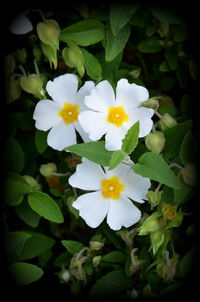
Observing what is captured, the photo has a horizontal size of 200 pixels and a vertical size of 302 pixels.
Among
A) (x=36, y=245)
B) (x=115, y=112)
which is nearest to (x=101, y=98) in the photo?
(x=115, y=112)

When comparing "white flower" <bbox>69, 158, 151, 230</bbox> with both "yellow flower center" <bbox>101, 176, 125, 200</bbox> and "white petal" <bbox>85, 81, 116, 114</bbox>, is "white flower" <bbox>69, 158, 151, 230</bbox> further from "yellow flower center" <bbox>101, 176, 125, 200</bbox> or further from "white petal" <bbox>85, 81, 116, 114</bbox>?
"white petal" <bbox>85, 81, 116, 114</bbox>

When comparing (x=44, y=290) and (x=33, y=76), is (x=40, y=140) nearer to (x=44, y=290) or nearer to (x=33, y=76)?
(x=33, y=76)

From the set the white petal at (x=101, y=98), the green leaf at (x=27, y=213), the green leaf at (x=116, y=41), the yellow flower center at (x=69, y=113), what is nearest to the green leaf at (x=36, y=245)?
the green leaf at (x=27, y=213)

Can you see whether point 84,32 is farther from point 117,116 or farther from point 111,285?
point 111,285

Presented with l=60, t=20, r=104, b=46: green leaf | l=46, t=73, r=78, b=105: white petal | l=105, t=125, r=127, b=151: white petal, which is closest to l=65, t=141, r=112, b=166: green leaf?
l=105, t=125, r=127, b=151: white petal

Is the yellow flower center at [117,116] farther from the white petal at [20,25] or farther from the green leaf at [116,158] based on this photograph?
the white petal at [20,25]

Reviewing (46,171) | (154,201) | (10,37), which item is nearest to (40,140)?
(46,171)
